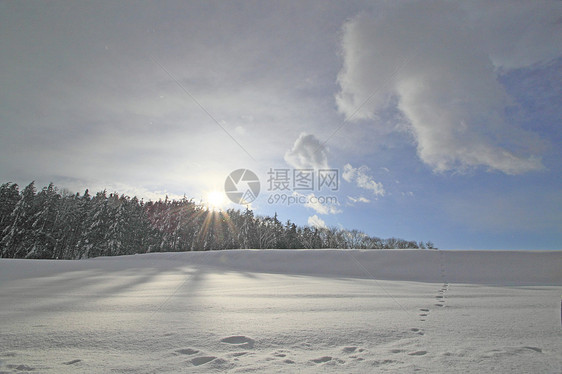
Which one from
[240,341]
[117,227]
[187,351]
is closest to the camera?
[187,351]

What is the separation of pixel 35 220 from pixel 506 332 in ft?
169

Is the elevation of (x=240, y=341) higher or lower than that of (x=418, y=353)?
lower

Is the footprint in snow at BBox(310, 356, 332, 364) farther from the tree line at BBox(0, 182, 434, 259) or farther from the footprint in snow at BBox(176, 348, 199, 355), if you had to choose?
the tree line at BBox(0, 182, 434, 259)

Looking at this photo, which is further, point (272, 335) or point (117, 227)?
point (117, 227)

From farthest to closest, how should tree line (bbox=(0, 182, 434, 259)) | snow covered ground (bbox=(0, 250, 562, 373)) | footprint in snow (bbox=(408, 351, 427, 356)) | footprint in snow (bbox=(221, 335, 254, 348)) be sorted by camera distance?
tree line (bbox=(0, 182, 434, 259)) < footprint in snow (bbox=(221, 335, 254, 348)) < footprint in snow (bbox=(408, 351, 427, 356)) < snow covered ground (bbox=(0, 250, 562, 373))

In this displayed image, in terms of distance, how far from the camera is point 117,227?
148 ft

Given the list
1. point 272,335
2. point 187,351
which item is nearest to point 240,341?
point 272,335

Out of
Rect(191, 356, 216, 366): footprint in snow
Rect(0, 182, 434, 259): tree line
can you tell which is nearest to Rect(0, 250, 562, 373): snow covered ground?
Rect(191, 356, 216, 366): footprint in snow

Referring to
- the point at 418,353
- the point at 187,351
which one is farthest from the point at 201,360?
the point at 418,353

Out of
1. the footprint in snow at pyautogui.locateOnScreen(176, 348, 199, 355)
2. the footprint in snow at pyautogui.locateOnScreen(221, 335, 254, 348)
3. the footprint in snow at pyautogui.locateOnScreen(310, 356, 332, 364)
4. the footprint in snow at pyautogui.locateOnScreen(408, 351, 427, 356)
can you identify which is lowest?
the footprint in snow at pyautogui.locateOnScreen(176, 348, 199, 355)

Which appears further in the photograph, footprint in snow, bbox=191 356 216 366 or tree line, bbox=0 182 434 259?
tree line, bbox=0 182 434 259

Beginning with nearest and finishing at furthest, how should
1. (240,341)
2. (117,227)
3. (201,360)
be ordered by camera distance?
(201,360) → (240,341) → (117,227)

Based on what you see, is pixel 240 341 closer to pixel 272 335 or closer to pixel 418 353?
pixel 272 335

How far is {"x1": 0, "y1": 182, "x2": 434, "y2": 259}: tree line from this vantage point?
3878 cm
